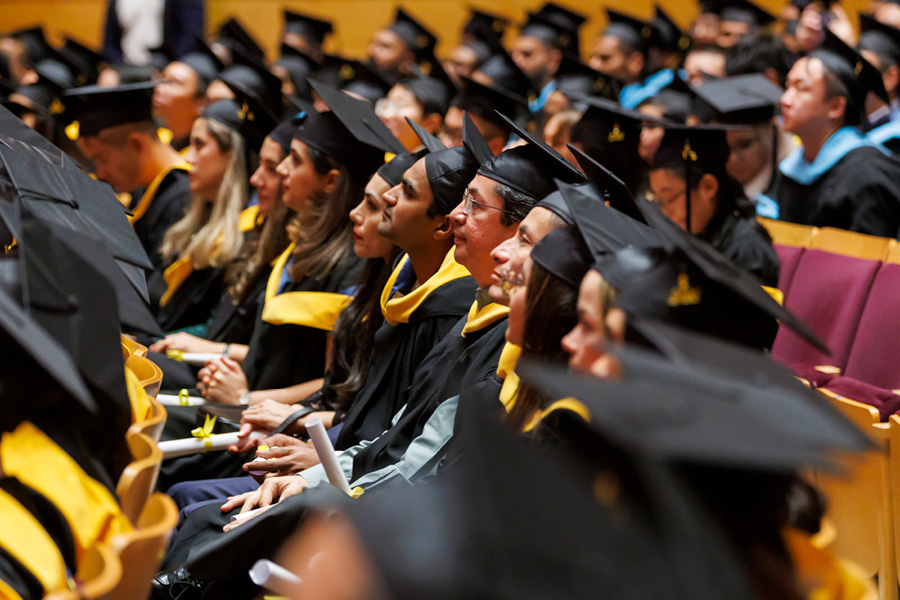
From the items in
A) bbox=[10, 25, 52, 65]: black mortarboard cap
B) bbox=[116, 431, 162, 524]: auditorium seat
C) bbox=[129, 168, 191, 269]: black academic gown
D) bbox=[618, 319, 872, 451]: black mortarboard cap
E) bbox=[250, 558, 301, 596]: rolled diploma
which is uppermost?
bbox=[618, 319, 872, 451]: black mortarboard cap

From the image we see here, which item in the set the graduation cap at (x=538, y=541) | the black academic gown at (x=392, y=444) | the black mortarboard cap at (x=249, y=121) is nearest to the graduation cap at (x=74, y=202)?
the black academic gown at (x=392, y=444)

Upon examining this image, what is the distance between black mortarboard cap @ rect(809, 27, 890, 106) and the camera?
4469 mm

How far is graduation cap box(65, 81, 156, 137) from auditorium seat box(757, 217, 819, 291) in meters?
3.12

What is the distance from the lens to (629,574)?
1.15 meters

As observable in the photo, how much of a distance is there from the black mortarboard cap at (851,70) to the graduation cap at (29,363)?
402cm

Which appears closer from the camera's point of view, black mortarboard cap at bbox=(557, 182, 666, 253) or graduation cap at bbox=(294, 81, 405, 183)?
black mortarboard cap at bbox=(557, 182, 666, 253)

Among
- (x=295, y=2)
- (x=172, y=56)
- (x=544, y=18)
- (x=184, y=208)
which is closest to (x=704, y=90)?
(x=184, y=208)

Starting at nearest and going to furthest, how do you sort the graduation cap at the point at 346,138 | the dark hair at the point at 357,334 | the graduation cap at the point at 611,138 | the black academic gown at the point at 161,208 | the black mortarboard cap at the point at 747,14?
the dark hair at the point at 357,334
the graduation cap at the point at 346,138
the graduation cap at the point at 611,138
the black academic gown at the point at 161,208
the black mortarboard cap at the point at 747,14

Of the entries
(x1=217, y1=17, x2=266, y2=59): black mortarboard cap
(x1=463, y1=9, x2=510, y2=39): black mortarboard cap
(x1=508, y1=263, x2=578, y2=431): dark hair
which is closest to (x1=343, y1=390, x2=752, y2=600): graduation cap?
(x1=508, y1=263, x2=578, y2=431): dark hair

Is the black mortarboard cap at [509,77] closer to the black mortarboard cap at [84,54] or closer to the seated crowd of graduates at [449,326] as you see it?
the seated crowd of graduates at [449,326]

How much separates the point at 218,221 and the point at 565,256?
274 centimetres

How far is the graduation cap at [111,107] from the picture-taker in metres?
4.78

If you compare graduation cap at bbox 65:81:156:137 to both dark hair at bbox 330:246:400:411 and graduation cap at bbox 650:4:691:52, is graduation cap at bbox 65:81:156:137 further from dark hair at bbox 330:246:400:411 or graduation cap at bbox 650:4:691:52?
graduation cap at bbox 650:4:691:52

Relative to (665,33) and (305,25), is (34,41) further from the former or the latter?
(665,33)
